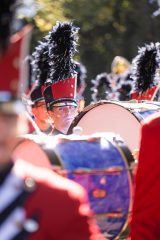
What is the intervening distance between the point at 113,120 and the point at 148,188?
6.68 feet

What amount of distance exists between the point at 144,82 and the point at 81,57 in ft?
67.2

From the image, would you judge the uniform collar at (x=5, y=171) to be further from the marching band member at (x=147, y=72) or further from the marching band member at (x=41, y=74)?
the marching band member at (x=41, y=74)

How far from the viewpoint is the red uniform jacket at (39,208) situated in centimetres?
230

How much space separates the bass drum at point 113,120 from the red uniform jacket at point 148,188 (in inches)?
67.8

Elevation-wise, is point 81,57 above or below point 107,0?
below

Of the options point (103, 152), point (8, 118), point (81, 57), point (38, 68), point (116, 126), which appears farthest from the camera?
point (81, 57)

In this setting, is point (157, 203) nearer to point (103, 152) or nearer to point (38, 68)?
point (103, 152)

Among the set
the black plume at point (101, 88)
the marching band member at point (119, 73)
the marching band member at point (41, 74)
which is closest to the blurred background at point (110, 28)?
Result: the marching band member at point (119, 73)

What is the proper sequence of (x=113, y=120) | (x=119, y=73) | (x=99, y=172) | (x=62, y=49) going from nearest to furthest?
(x=99, y=172)
(x=113, y=120)
(x=62, y=49)
(x=119, y=73)

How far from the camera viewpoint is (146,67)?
734 cm

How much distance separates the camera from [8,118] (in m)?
2.29

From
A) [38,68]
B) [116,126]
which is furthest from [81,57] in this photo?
[116,126]

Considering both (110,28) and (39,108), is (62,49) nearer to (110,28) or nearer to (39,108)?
(39,108)

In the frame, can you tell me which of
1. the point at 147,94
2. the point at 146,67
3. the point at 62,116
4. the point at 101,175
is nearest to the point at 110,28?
the point at 146,67
